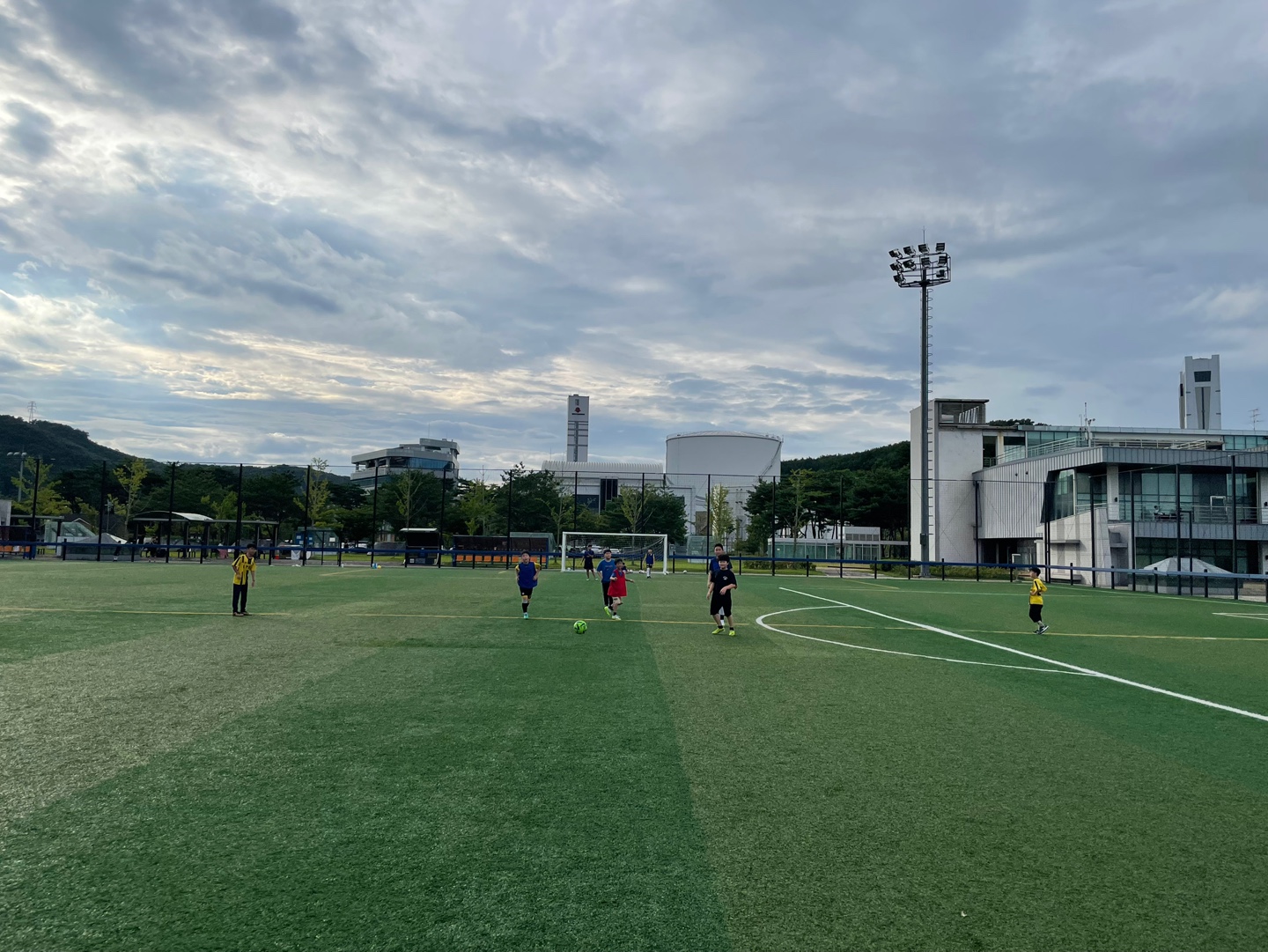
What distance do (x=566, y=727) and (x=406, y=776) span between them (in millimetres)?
1882

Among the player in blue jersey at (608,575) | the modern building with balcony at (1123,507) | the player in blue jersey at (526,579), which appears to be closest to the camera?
the player in blue jersey at (526,579)

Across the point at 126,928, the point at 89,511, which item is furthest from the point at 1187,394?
the point at 89,511

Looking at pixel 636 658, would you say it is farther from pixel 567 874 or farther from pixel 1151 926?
pixel 1151 926

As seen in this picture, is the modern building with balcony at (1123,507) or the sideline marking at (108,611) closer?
the sideline marking at (108,611)

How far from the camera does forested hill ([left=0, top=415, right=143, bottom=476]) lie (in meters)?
114

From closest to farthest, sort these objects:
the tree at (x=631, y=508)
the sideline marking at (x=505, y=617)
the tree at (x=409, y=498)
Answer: the sideline marking at (x=505, y=617)
the tree at (x=409, y=498)
the tree at (x=631, y=508)

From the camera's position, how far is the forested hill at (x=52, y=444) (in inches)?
4503

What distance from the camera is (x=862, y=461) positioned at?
4528 inches

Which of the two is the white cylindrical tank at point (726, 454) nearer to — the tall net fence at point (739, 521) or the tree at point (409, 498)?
the tall net fence at point (739, 521)

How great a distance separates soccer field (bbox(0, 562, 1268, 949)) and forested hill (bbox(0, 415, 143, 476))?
126 meters

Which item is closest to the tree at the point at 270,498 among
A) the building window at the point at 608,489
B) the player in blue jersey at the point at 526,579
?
the building window at the point at 608,489

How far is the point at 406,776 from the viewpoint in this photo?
5777 millimetres

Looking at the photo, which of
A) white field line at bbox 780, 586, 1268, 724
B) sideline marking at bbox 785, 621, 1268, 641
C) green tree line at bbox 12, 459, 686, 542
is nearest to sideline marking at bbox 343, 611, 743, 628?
sideline marking at bbox 785, 621, 1268, 641

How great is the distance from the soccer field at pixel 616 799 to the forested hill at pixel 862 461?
279 feet
